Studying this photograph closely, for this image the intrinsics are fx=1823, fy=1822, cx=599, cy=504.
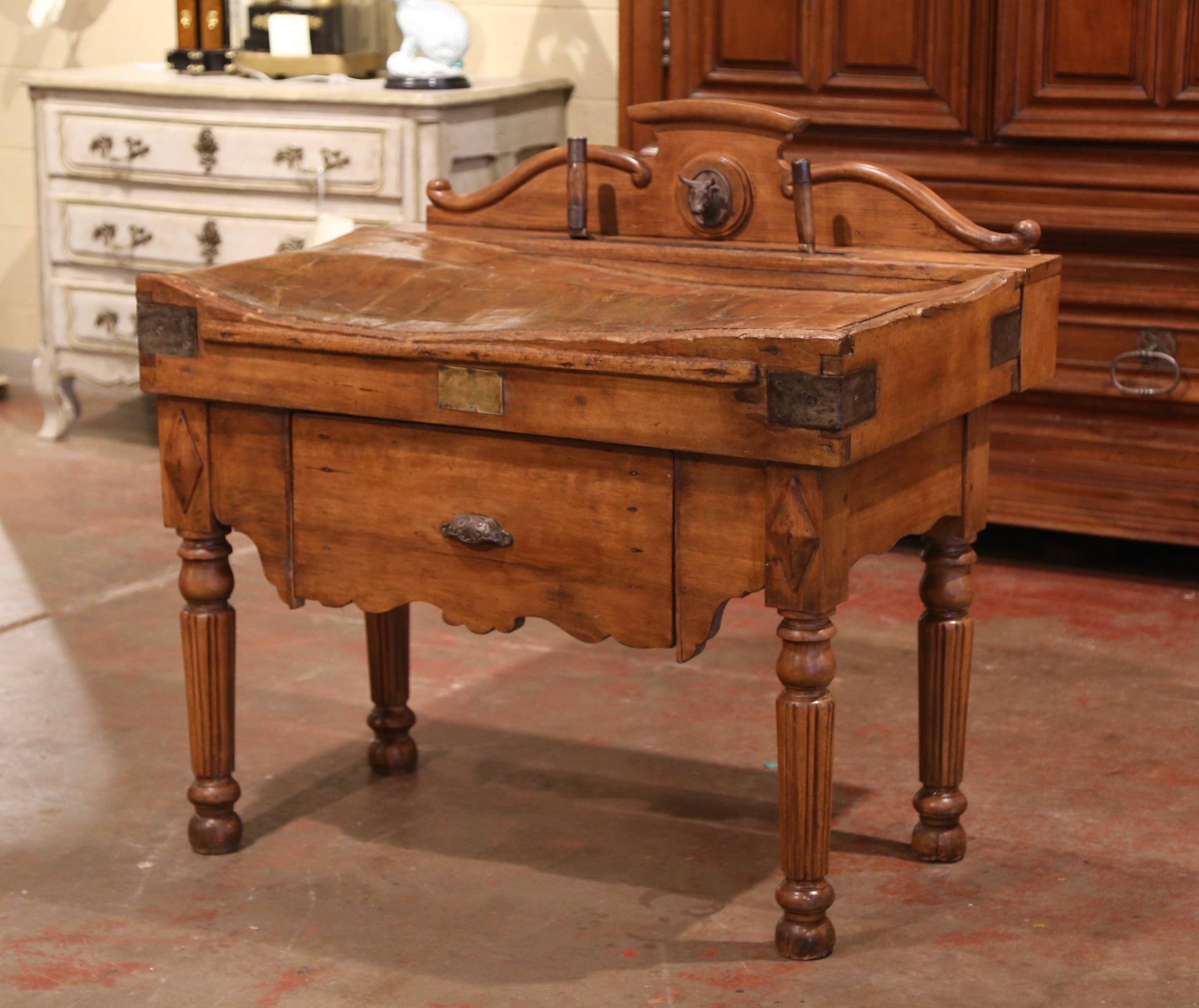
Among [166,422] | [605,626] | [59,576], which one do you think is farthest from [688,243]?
[59,576]

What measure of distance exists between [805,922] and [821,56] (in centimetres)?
235

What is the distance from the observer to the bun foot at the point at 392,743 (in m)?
3.09

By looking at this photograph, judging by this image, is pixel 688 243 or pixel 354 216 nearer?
pixel 688 243

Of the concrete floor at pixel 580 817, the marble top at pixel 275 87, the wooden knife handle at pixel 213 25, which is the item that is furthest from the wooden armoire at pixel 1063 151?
the wooden knife handle at pixel 213 25

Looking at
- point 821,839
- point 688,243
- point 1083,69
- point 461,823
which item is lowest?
point 461,823

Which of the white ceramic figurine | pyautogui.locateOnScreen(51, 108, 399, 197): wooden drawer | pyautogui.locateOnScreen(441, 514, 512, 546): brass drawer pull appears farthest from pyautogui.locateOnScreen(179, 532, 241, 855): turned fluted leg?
the white ceramic figurine

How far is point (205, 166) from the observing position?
491 centimetres

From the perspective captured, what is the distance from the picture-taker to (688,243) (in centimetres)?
272

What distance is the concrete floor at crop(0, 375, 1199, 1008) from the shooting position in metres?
2.41

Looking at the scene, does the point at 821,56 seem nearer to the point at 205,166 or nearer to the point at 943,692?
the point at 205,166

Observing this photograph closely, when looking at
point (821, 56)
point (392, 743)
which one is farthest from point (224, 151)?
point (392, 743)

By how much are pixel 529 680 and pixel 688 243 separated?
1.14 meters

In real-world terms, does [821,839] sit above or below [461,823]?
above

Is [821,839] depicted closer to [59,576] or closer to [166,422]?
[166,422]
